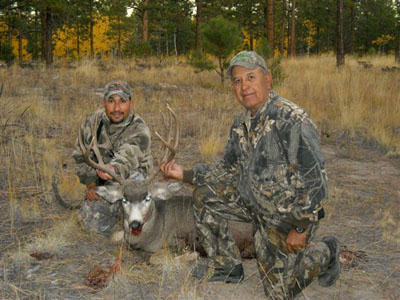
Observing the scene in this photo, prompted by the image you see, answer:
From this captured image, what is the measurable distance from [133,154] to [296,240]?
2.00 meters

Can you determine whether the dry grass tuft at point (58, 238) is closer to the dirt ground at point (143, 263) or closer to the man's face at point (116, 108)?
the dirt ground at point (143, 263)

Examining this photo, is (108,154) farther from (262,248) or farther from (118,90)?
(262,248)

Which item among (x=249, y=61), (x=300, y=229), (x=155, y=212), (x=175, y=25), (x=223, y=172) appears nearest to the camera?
(x=300, y=229)

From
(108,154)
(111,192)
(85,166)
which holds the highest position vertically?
(108,154)

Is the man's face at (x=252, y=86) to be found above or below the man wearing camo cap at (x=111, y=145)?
above

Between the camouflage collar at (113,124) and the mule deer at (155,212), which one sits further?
the camouflage collar at (113,124)

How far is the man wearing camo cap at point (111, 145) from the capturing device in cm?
446

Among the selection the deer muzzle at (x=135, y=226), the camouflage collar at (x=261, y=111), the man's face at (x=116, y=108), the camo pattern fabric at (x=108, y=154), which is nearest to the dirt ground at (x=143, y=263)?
the camo pattern fabric at (x=108, y=154)

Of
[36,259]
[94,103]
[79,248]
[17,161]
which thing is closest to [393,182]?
[79,248]

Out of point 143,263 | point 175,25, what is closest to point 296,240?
point 143,263

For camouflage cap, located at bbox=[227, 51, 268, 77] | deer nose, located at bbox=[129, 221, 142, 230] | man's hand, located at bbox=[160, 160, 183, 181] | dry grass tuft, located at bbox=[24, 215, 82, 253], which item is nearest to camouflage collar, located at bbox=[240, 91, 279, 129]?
camouflage cap, located at bbox=[227, 51, 268, 77]

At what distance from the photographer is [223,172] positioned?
3682 millimetres

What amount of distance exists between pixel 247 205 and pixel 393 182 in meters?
3.34

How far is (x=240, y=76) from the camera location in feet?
10.9
